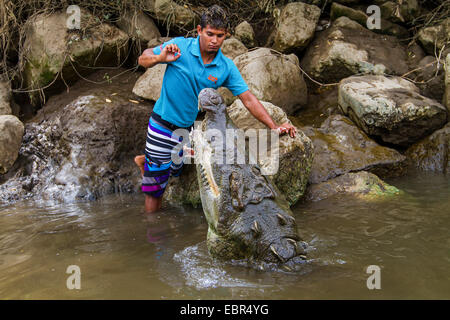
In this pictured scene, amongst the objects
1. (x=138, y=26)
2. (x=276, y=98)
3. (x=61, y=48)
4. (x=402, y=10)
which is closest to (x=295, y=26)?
(x=276, y=98)

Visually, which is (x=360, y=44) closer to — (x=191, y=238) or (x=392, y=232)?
(x=392, y=232)

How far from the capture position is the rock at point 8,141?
510 centimetres

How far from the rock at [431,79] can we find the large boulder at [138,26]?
165 inches

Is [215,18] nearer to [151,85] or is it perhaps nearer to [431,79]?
[151,85]

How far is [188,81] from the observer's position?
3.34 metres

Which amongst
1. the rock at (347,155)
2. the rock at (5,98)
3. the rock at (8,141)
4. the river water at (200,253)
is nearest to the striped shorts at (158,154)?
the river water at (200,253)

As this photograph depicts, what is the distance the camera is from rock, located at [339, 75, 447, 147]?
15.9ft

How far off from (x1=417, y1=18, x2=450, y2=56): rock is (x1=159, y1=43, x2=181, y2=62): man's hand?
4.70 metres

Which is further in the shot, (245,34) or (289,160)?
(245,34)

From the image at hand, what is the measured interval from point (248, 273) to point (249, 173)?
2.12 feet

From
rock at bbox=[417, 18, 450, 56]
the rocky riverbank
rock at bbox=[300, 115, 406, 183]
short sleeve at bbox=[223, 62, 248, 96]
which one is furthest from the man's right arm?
rock at bbox=[417, 18, 450, 56]

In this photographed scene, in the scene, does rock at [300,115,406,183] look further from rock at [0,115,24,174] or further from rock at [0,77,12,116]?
rock at [0,77,12,116]

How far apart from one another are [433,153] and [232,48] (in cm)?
322

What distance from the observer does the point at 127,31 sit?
20.0ft
